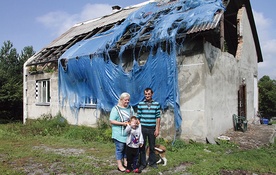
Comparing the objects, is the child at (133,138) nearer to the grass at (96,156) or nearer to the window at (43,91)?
the grass at (96,156)

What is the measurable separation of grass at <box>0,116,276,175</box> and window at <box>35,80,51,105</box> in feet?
12.8

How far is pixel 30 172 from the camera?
5117mm

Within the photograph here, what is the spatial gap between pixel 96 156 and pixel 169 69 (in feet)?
11.0

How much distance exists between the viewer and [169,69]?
7.50m

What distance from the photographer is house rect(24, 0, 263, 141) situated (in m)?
7.36

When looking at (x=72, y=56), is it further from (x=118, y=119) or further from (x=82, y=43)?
(x=118, y=119)

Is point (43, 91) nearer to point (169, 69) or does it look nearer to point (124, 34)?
point (124, 34)

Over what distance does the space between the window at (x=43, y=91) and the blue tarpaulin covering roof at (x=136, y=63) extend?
5.85ft

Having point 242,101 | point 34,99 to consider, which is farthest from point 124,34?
point 34,99

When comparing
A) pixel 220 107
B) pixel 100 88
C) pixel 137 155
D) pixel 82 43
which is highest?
pixel 82 43

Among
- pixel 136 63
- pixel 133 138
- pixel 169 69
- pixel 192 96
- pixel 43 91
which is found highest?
pixel 136 63

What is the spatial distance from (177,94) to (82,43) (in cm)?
606

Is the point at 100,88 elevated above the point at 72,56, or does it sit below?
below

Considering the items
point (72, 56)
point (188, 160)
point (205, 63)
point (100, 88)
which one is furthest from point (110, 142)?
point (72, 56)
